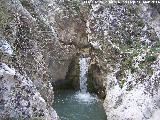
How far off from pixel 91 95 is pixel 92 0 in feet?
21.9

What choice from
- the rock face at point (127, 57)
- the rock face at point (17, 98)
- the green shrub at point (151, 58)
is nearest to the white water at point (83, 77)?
the rock face at point (127, 57)

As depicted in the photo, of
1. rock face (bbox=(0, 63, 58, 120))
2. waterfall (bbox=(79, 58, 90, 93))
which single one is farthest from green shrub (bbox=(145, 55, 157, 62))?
rock face (bbox=(0, 63, 58, 120))

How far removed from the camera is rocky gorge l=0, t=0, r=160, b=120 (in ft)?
39.2

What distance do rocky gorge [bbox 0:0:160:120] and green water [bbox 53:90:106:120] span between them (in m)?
0.51

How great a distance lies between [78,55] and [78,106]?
228 inches

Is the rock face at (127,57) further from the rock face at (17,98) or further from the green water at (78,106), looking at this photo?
the rock face at (17,98)

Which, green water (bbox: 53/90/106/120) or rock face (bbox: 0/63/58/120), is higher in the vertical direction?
rock face (bbox: 0/63/58/120)

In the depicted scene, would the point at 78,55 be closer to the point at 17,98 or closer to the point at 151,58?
the point at 151,58

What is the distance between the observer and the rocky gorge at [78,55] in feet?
39.2

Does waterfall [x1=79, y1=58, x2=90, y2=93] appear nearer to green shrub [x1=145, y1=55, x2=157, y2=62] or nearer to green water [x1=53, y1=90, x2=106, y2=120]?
green water [x1=53, y1=90, x2=106, y2=120]

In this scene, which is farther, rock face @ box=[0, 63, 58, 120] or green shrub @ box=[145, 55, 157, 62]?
green shrub @ box=[145, 55, 157, 62]

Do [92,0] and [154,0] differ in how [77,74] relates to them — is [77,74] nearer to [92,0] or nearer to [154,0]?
[92,0]

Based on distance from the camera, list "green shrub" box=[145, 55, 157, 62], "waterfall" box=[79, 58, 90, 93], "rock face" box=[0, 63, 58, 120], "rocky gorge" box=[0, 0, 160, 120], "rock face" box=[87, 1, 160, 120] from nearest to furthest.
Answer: "rock face" box=[0, 63, 58, 120], "rocky gorge" box=[0, 0, 160, 120], "rock face" box=[87, 1, 160, 120], "green shrub" box=[145, 55, 157, 62], "waterfall" box=[79, 58, 90, 93]

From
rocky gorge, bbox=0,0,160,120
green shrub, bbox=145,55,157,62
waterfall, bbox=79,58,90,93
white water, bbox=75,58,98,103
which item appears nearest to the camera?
rocky gorge, bbox=0,0,160,120
